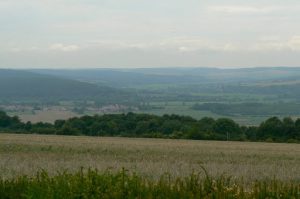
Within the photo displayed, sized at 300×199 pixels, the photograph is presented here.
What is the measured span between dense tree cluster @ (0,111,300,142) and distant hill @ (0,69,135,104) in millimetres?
99071

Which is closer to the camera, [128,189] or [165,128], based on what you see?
[128,189]

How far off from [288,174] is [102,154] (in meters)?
10.2

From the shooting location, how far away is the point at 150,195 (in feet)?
33.8

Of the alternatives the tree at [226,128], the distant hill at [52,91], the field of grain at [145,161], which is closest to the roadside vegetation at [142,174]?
the field of grain at [145,161]

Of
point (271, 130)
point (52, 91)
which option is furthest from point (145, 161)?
point (52, 91)

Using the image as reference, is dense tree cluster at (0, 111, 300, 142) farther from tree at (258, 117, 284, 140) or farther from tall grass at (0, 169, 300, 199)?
tall grass at (0, 169, 300, 199)

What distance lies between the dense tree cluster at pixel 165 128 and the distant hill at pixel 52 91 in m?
99.1

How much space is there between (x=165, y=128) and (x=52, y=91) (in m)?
128

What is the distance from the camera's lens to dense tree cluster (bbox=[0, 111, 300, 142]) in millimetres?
54469

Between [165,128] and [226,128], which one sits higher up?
[226,128]

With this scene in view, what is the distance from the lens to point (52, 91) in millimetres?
184500

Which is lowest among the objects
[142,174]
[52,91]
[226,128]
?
[226,128]

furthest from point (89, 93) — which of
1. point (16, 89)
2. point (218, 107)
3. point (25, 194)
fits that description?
point (25, 194)

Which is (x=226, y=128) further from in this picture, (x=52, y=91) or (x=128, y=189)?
(x=52, y=91)
